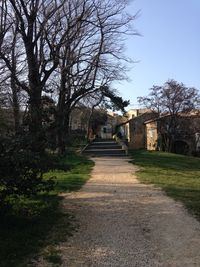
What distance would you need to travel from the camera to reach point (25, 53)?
27359 mm

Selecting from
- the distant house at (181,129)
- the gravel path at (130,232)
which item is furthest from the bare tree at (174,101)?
the gravel path at (130,232)

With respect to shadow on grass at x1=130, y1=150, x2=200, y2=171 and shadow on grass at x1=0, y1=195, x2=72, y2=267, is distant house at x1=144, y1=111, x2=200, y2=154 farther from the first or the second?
shadow on grass at x1=0, y1=195, x2=72, y2=267

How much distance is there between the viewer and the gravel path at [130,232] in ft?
24.3

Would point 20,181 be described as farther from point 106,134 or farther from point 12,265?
point 106,134

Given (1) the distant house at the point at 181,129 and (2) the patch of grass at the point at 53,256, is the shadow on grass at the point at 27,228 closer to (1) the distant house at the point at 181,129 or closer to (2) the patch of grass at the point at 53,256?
(2) the patch of grass at the point at 53,256

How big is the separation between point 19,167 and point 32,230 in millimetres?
1203

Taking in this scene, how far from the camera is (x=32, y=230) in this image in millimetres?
9086

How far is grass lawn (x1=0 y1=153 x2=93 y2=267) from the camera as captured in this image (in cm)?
748

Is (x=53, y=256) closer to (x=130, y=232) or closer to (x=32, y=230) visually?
(x=32, y=230)

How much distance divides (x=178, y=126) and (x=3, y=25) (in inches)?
1234

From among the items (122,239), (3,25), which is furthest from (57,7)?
(122,239)

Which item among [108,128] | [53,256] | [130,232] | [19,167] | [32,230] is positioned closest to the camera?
[53,256]

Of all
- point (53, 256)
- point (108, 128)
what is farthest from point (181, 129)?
point (108, 128)

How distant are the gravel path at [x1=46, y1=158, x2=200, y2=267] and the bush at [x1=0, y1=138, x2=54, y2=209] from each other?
4.43 ft
